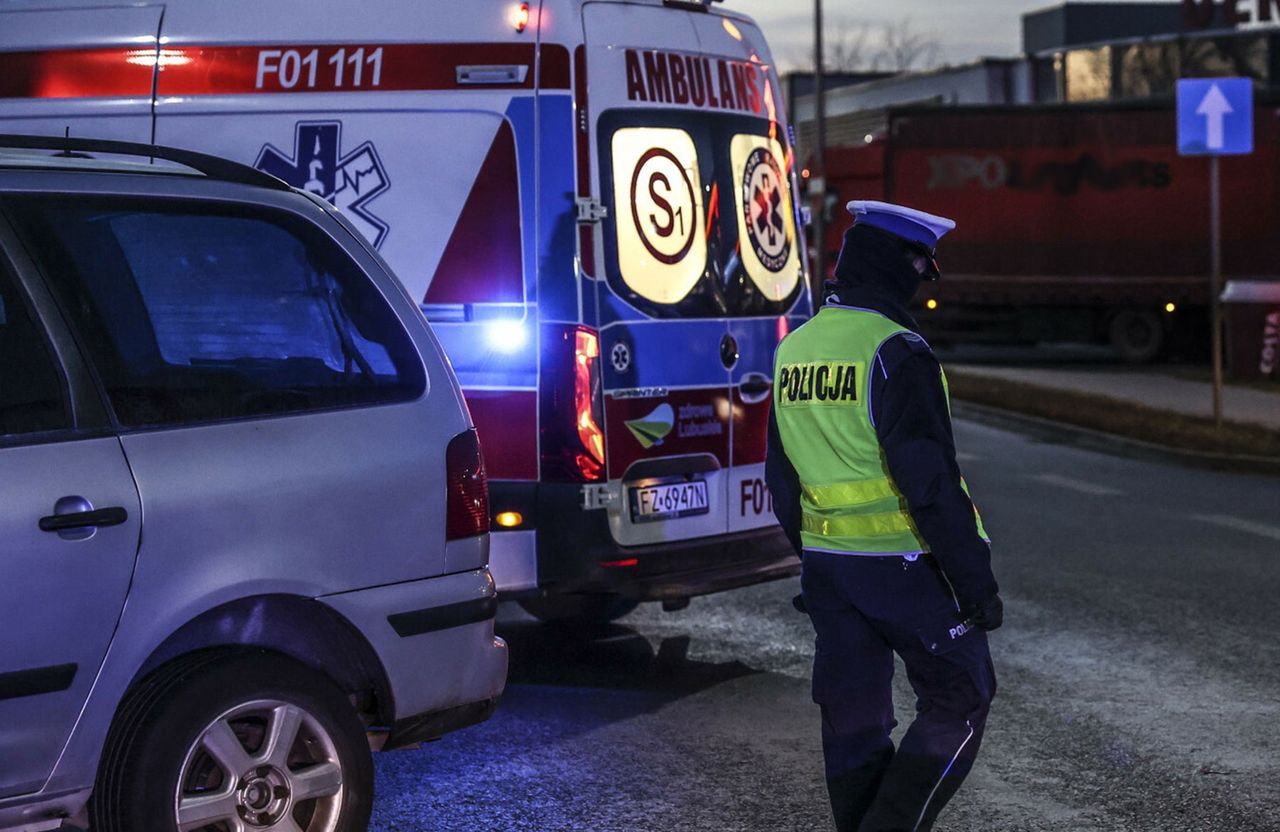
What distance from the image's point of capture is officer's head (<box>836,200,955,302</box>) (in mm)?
4461

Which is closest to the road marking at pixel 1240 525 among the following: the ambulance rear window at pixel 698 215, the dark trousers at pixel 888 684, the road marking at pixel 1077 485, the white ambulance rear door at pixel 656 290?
the road marking at pixel 1077 485

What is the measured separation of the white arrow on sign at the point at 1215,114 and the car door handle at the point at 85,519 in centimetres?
1234

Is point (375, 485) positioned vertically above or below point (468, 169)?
below

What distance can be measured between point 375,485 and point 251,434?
35cm

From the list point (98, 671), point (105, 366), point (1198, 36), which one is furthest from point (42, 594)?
point (1198, 36)

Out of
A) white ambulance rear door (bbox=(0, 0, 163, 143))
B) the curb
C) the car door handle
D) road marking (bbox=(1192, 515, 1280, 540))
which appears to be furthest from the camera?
the curb

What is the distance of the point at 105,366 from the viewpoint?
4.29m

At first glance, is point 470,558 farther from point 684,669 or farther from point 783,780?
point 684,669

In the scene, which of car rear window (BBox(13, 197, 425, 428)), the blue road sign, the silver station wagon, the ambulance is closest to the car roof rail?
the silver station wagon

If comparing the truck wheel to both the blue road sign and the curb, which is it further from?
the blue road sign

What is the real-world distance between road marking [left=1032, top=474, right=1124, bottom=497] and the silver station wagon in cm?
860

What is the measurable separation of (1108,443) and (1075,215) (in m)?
12.4

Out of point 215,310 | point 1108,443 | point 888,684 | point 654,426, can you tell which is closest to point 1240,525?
point 1108,443

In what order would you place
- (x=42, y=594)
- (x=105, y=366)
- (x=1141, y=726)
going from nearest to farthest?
(x=42, y=594), (x=105, y=366), (x=1141, y=726)
